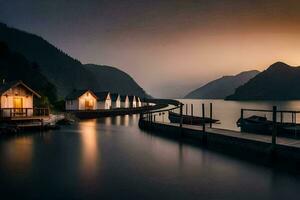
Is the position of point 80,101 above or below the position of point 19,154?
above

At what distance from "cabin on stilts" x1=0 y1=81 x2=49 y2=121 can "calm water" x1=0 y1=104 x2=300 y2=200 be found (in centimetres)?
1013

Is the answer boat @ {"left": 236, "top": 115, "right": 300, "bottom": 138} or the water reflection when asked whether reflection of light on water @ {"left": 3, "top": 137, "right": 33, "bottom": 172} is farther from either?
boat @ {"left": 236, "top": 115, "right": 300, "bottom": 138}

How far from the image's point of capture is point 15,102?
44.4 metres

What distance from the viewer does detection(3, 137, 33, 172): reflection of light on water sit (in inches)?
922

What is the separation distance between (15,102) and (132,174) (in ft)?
100

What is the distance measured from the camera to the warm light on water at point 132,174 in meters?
16.7

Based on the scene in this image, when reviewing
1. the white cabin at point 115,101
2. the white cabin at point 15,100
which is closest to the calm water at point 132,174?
the white cabin at point 15,100

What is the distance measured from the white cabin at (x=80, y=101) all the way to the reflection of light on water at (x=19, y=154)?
4327 cm

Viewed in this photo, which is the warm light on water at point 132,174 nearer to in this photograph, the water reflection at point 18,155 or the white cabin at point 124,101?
the water reflection at point 18,155

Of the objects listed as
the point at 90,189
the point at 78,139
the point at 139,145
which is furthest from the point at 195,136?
the point at 90,189

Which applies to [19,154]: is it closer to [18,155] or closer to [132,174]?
[18,155]

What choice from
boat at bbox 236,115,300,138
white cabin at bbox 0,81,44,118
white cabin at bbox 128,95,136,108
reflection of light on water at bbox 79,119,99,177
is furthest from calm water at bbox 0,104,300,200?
white cabin at bbox 128,95,136,108

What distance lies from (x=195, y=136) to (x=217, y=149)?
434 centimetres

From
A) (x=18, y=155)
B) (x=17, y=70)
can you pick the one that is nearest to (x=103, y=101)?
(x=17, y=70)
